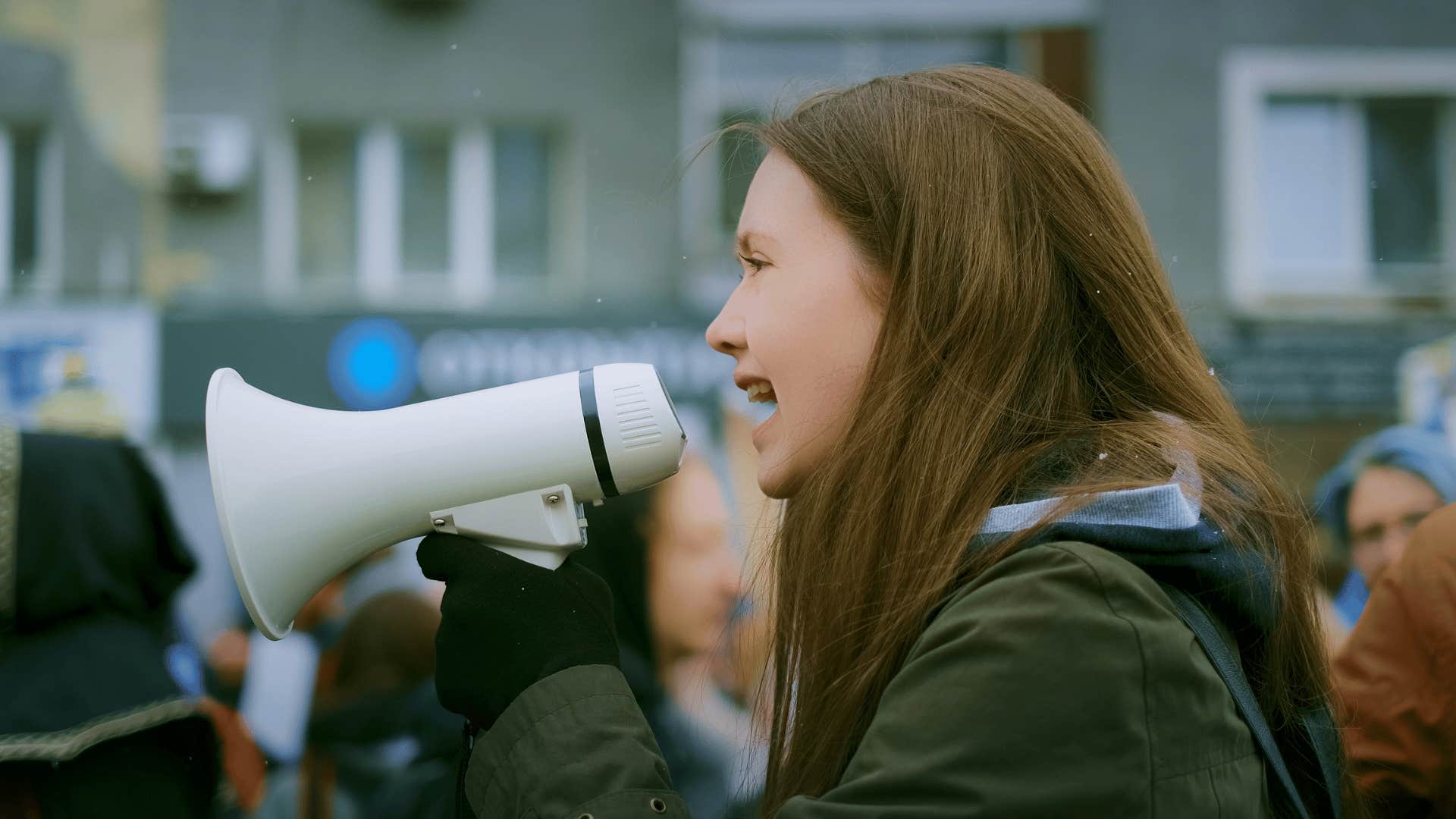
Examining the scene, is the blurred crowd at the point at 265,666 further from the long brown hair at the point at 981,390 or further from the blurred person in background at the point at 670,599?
the long brown hair at the point at 981,390

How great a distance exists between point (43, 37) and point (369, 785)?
2.35 m

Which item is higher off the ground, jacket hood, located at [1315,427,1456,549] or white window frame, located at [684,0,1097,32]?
white window frame, located at [684,0,1097,32]

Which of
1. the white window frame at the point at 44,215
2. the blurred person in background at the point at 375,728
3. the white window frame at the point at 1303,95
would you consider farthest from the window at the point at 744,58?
the white window frame at the point at 44,215

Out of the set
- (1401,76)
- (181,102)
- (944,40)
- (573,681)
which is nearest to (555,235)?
(181,102)

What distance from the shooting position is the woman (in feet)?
2.77

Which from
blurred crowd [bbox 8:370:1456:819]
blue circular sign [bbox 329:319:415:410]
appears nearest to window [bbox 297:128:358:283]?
blue circular sign [bbox 329:319:415:410]

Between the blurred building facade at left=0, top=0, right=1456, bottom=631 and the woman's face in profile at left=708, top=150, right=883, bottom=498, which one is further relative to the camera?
the blurred building facade at left=0, top=0, right=1456, bottom=631

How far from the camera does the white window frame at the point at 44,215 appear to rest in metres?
3.66

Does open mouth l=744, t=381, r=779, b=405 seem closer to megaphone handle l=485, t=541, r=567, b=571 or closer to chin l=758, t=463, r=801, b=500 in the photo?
chin l=758, t=463, r=801, b=500

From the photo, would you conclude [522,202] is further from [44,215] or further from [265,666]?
[265,666]

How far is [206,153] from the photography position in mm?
3693

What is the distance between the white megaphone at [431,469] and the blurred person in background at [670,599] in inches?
52.5

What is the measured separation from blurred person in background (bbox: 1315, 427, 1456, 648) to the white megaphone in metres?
1.54

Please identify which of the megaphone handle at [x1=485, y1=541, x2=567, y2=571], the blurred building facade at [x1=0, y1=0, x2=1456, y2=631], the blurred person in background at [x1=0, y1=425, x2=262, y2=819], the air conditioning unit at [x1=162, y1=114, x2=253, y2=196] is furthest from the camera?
the air conditioning unit at [x1=162, y1=114, x2=253, y2=196]
